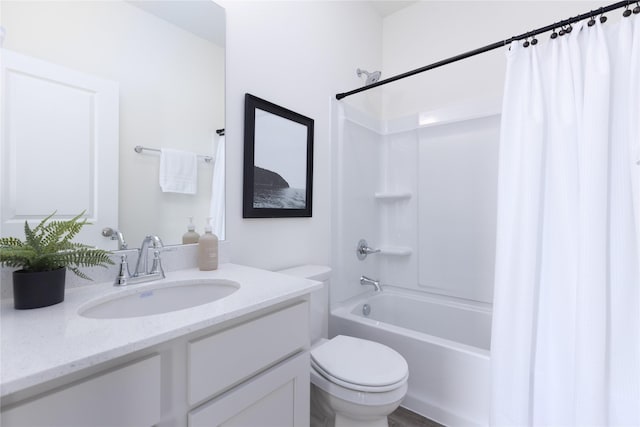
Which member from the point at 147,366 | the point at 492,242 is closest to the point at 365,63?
the point at 492,242

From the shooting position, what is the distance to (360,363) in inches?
49.8

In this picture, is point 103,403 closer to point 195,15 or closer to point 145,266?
point 145,266

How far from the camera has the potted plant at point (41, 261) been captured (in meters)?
0.73

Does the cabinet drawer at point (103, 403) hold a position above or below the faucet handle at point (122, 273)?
below

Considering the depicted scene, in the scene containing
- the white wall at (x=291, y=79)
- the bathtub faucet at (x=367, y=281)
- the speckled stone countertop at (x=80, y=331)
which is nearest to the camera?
the speckled stone countertop at (x=80, y=331)

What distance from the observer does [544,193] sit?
125 centimetres

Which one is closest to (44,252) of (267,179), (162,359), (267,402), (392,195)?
(162,359)

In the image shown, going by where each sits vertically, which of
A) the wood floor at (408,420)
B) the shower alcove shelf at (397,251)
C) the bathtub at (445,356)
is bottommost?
the wood floor at (408,420)

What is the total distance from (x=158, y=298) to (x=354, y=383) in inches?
30.7

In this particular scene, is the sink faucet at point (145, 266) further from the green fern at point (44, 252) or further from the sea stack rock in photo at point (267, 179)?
the sea stack rock in photo at point (267, 179)

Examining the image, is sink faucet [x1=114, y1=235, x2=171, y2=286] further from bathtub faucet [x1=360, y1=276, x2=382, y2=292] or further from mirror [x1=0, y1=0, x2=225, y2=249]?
bathtub faucet [x1=360, y1=276, x2=382, y2=292]

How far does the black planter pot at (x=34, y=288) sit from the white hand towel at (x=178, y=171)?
50cm

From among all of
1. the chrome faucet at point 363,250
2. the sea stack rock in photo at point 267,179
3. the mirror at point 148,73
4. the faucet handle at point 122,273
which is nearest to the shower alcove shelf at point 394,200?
the chrome faucet at point 363,250

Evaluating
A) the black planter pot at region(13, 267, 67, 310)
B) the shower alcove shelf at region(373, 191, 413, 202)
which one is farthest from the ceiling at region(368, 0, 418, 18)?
the black planter pot at region(13, 267, 67, 310)
